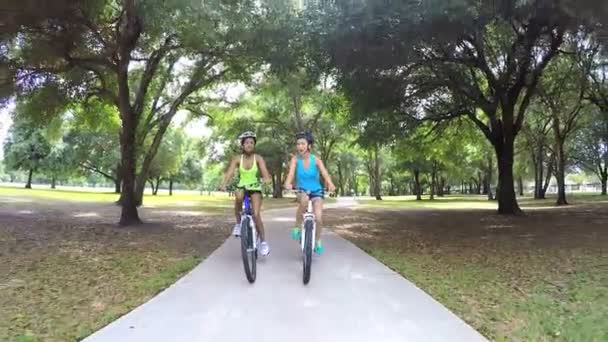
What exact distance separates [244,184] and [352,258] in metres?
2.60

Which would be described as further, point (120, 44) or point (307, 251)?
point (120, 44)

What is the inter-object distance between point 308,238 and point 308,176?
96 centimetres

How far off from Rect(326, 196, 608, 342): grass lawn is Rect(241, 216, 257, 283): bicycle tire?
230cm

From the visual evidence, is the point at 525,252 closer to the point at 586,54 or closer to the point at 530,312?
the point at 530,312

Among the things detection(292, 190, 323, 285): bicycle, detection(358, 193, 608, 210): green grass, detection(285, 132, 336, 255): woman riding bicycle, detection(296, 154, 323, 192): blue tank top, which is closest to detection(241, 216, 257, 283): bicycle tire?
detection(292, 190, 323, 285): bicycle

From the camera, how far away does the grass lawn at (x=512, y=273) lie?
5562 mm

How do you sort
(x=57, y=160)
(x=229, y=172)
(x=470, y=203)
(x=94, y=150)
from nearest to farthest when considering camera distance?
1. (x=229, y=172)
2. (x=470, y=203)
3. (x=94, y=150)
4. (x=57, y=160)

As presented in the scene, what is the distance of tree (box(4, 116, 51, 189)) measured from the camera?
50.9 meters

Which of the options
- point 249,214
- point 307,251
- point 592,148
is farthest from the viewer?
point 592,148

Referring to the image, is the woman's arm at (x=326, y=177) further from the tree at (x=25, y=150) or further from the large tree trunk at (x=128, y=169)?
the tree at (x=25, y=150)

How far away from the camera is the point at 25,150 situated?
5100cm

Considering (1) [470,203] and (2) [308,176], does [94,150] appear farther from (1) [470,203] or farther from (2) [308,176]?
(2) [308,176]

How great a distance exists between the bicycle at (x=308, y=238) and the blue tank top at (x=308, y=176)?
0.08 m

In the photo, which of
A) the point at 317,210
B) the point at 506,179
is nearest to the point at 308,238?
the point at 317,210
